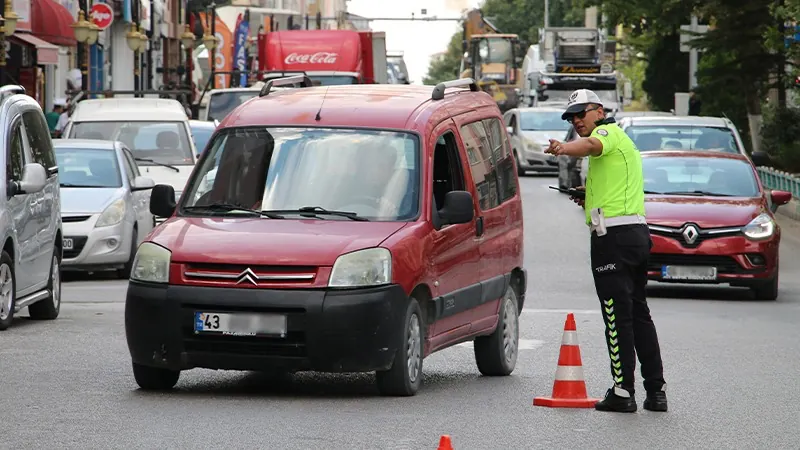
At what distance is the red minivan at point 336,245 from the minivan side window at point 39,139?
3.91m

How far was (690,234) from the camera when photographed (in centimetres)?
1927

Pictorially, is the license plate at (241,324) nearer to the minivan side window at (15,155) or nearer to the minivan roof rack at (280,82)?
the minivan roof rack at (280,82)

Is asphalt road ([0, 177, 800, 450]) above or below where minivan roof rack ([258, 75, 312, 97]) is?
below

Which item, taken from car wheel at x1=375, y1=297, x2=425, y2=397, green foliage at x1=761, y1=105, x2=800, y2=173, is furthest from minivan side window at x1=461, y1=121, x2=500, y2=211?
green foliage at x1=761, y1=105, x2=800, y2=173

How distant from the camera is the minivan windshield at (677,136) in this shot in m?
25.7

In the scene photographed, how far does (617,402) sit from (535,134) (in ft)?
115

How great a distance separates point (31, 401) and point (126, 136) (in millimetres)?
16267

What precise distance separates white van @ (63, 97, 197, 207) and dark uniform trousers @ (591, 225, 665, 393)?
51.8 feet

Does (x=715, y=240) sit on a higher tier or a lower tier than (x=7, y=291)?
lower

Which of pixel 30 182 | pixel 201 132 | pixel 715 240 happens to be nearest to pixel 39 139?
pixel 30 182

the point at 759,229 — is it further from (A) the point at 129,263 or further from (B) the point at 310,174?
(B) the point at 310,174

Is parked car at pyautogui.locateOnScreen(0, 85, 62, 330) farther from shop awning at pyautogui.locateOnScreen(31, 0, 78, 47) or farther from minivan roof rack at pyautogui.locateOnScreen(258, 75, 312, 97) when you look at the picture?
shop awning at pyautogui.locateOnScreen(31, 0, 78, 47)

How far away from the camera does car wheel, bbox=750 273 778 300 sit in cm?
1970

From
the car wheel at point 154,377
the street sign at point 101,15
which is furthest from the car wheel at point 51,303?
the street sign at point 101,15
